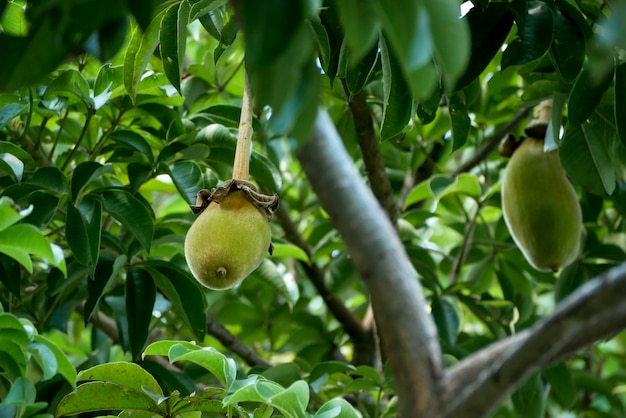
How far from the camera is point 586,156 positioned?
1.07 metres

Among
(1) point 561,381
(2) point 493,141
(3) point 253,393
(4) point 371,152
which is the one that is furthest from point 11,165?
(1) point 561,381

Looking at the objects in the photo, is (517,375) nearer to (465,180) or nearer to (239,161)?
(239,161)

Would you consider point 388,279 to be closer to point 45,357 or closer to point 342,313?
point 45,357

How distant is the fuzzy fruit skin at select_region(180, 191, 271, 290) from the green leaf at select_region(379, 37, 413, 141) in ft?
0.54

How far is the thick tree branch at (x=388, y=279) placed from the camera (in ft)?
1.24

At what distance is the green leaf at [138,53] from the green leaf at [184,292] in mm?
217

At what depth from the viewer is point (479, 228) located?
151 cm

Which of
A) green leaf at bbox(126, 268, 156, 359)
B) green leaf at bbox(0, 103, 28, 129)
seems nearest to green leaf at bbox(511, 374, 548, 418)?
green leaf at bbox(126, 268, 156, 359)

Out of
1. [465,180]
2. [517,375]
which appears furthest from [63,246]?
[517,375]

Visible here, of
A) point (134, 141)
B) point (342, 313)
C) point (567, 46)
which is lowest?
point (342, 313)

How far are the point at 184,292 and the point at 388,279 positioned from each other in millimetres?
666

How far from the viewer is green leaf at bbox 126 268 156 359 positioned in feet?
3.23

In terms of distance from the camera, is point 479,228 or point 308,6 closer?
point 308,6

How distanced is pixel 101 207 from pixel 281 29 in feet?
1.95
